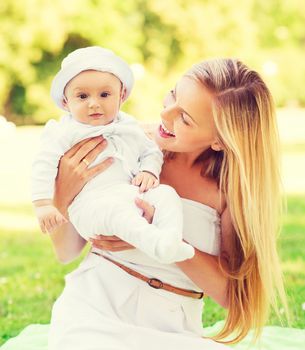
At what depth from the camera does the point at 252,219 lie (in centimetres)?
275

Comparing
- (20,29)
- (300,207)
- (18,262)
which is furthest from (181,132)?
(20,29)

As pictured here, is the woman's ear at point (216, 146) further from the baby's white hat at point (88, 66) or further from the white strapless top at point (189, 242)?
the baby's white hat at point (88, 66)

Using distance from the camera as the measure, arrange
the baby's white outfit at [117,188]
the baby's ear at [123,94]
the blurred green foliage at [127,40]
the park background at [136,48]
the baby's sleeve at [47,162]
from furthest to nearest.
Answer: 1. the blurred green foliage at [127,40]
2. the park background at [136,48]
3. the baby's ear at [123,94]
4. the baby's sleeve at [47,162]
5. the baby's white outfit at [117,188]

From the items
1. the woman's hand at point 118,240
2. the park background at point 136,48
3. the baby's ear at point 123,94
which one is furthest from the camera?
the park background at point 136,48

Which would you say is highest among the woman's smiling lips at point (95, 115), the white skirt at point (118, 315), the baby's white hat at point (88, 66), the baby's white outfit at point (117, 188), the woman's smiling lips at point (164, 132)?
the baby's white hat at point (88, 66)

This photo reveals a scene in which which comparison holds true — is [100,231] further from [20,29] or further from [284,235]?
[20,29]

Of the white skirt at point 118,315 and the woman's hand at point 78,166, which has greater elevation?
the woman's hand at point 78,166

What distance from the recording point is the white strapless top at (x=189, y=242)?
275 cm

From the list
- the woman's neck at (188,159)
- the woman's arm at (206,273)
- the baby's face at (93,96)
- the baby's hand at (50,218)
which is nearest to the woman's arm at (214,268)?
the woman's arm at (206,273)

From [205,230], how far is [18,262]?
358 cm

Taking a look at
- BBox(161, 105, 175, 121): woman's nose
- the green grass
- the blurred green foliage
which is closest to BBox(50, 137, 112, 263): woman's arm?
BBox(161, 105, 175, 121): woman's nose

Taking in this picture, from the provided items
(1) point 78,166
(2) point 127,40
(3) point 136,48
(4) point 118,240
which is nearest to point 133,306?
(4) point 118,240

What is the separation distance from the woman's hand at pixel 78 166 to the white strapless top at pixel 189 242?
9.7 inches

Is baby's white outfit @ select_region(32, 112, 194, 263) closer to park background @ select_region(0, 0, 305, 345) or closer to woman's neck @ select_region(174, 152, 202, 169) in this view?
woman's neck @ select_region(174, 152, 202, 169)
